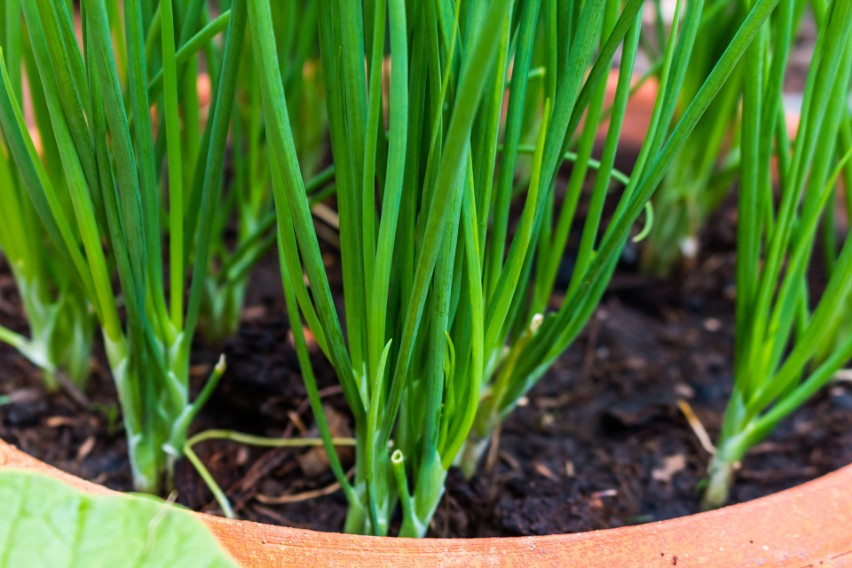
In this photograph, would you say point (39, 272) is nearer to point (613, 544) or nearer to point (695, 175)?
point (613, 544)

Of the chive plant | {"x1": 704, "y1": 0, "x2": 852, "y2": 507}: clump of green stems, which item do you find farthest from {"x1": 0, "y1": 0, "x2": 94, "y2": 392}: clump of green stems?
{"x1": 704, "y1": 0, "x2": 852, "y2": 507}: clump of green stems

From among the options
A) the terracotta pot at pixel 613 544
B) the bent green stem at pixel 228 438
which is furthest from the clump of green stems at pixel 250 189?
the terracotta pot at pixel 613 544

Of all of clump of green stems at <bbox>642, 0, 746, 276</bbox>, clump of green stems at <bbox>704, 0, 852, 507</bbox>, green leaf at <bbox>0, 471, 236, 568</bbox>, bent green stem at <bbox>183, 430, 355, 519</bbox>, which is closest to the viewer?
green leaf at <bbox>0, 471, 236, 568</bbox>

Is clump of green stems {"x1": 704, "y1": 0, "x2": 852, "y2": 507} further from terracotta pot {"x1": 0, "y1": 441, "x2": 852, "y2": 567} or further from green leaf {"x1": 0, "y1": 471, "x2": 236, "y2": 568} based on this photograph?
green leaf {"x1": 0, "y1": 471, "x2": 236, "y2": 568}

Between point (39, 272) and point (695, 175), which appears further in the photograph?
point (695, 175)

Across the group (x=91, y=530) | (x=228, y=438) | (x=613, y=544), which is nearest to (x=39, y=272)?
(x=228, y=438)

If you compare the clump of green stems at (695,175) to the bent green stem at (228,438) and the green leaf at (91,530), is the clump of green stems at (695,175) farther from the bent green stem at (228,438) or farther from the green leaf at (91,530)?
the green leaf at (91,530)

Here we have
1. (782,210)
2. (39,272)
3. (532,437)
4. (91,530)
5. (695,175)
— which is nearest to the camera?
(91,530)
